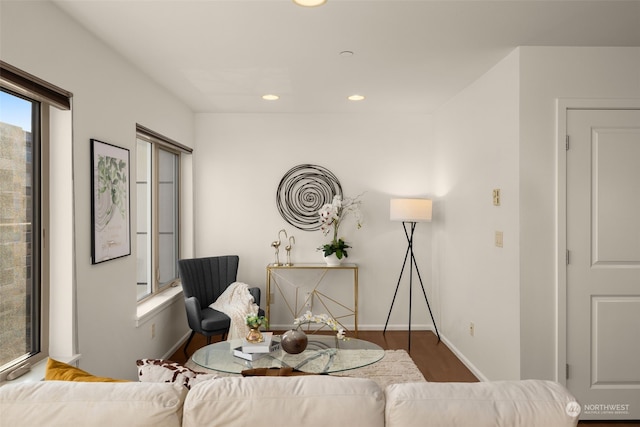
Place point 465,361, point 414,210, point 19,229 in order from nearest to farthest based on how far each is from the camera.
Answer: point 19,229 → point 465,361 → point 414,210

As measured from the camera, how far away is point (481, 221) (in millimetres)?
3678

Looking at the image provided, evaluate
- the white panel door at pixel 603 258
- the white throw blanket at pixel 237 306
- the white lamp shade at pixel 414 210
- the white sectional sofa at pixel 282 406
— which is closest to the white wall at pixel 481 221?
the white lamp shade at pixel 414 210

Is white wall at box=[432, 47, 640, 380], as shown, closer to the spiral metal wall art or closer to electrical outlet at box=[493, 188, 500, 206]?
electrical outlet at box=[493, 188, 500, 206]

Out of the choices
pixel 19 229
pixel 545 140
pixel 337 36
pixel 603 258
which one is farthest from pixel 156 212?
pixel 603 258

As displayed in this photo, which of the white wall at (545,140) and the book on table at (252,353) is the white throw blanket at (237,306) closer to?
the book on table at (252,353)

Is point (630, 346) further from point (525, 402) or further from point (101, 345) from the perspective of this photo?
point (101, 345)

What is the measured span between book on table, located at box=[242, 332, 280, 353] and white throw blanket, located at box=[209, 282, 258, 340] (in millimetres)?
854

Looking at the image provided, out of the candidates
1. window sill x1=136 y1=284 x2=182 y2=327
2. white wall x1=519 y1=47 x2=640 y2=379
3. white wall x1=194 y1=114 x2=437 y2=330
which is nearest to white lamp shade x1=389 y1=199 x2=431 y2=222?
white wall x1=194 y1=114 x2=437 y2=330

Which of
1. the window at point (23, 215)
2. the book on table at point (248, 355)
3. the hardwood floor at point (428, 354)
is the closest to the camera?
the window at point (23, 215)

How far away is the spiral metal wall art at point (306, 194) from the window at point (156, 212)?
1234mm

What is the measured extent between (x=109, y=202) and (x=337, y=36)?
1908mm

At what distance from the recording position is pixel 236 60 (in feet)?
10.7

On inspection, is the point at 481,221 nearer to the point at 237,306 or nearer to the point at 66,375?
the point at 237,306

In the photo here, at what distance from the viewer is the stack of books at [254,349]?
9.44 feet
